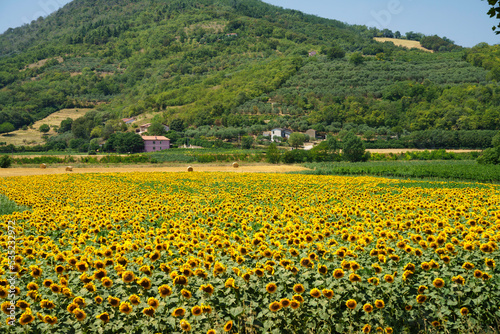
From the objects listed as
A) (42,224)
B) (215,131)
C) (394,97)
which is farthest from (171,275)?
(394,97)

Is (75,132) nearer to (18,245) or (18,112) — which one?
(18,112)

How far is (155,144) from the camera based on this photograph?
117 m

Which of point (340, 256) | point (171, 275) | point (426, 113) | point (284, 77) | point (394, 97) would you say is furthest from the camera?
point (284, 77)

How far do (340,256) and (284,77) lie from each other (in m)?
188

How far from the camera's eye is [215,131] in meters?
134

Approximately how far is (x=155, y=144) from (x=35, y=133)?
75879 millimetres

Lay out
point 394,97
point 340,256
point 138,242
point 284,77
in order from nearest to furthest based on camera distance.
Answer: point 340,256 < point 138,242 < point 394,97 < point 284,77

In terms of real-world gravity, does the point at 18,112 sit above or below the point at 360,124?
above

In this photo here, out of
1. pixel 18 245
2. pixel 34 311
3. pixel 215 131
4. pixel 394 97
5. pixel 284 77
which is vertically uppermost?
pixel 284 77

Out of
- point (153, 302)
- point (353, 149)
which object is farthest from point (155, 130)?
point (153, 302)

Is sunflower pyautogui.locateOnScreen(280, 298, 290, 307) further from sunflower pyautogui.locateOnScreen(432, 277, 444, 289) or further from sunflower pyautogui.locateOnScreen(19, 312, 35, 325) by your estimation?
sunflower pyautogui.locateOnScreen(19, 312, 35, 325)

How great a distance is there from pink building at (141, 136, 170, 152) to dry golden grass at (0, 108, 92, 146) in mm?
52207

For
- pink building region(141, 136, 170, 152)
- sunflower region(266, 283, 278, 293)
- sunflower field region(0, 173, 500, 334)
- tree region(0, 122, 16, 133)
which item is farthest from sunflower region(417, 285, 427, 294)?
tree region(0, 122, 16, 133)

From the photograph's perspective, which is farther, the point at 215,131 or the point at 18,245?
the point at 215,131
